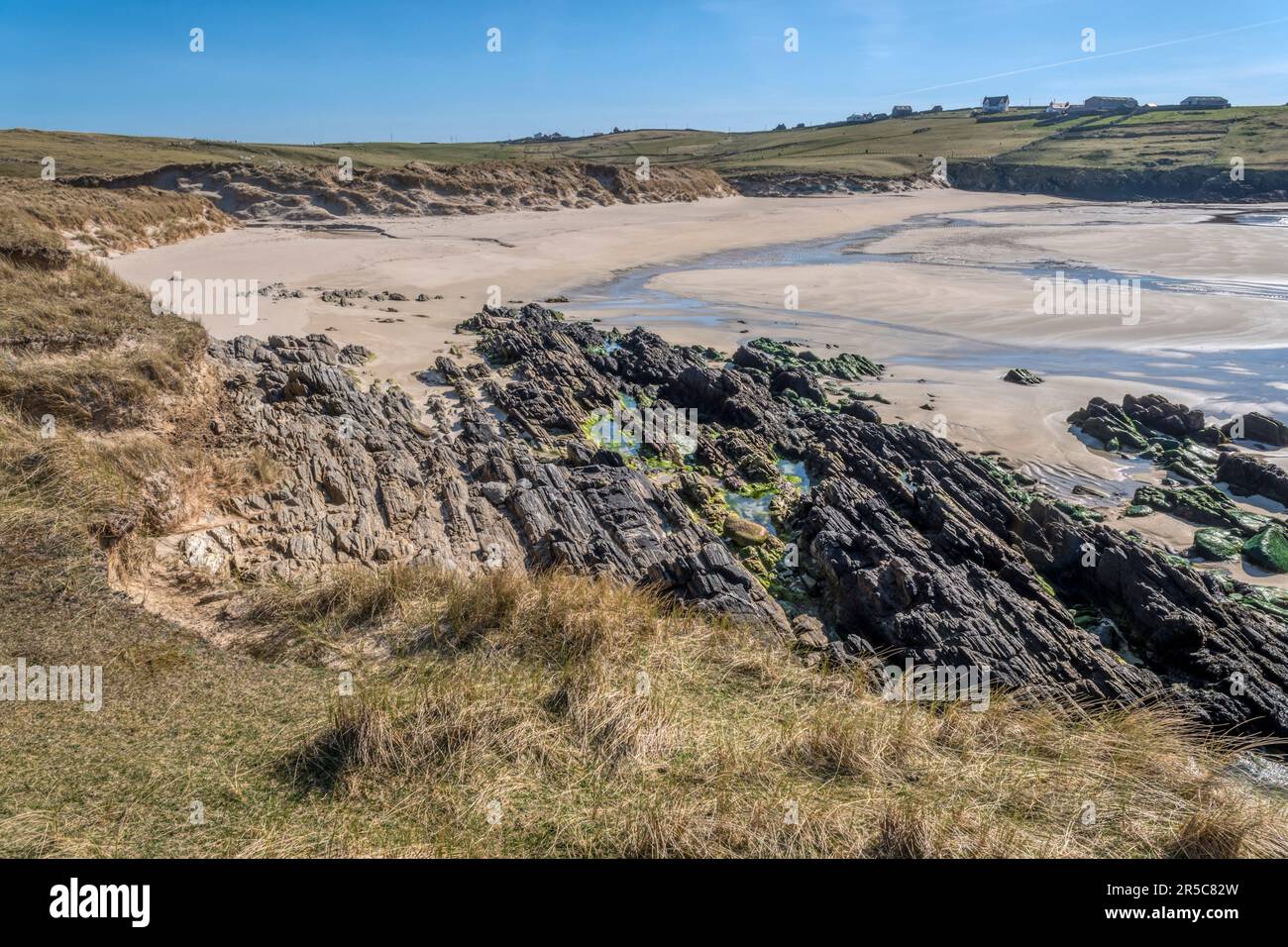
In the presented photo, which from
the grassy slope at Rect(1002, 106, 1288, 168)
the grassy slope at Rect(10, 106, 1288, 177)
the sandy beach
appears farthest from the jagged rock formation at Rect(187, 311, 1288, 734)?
the grassy slope at Rect(1002, 106, 1288, 168)

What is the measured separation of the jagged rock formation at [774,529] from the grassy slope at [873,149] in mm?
60109

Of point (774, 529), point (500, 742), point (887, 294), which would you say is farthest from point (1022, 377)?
point (500, 742)

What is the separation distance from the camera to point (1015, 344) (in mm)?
26703

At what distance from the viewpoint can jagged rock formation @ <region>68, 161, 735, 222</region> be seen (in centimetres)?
4797

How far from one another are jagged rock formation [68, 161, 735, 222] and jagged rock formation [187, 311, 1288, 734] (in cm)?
3485

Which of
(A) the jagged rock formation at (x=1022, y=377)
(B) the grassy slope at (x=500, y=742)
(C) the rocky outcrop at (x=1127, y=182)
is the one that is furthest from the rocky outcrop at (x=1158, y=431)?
(C) the rocky outcrop at (x=1127, y=182)

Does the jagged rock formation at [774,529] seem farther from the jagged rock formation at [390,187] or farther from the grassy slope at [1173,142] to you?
the grassy slope at [1173,142]

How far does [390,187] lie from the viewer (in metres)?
52.0

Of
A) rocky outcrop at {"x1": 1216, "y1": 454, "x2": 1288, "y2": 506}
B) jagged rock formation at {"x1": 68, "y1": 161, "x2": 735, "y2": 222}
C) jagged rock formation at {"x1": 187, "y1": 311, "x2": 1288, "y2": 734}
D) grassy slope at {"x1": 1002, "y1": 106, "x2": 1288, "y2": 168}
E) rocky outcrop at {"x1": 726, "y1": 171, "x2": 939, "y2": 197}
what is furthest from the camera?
grassy slope at {"x1": 1002, "y1": 106, "x2": 1288, "y2": 168}

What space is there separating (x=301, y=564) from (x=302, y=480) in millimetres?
2550

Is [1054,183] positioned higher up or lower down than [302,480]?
higher up

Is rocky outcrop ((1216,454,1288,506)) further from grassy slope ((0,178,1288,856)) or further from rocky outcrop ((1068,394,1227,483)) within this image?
grassy slope ((0,178,1288,856))
